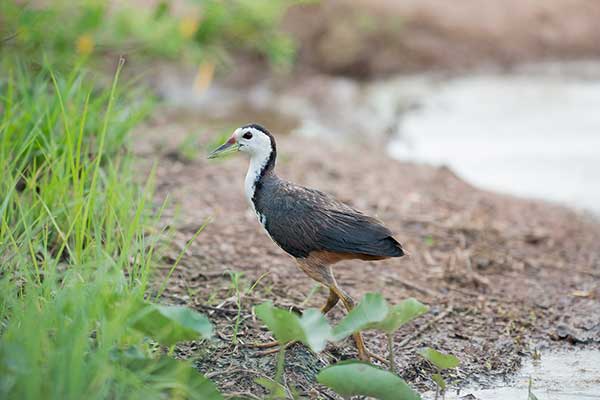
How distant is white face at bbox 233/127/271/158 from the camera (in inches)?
179

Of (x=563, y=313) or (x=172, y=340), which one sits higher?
(x=172, y=340)

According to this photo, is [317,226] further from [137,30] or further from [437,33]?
[437,33]

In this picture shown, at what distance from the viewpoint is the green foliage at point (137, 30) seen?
6320 millimetres

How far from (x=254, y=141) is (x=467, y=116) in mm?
5324

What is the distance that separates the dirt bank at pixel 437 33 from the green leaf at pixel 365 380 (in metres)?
7.14

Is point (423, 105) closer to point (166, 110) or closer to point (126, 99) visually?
point (166, 110)

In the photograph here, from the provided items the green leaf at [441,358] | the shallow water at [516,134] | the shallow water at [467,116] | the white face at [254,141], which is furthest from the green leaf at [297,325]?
the shallow water at [467,116]

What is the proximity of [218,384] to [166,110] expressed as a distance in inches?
213

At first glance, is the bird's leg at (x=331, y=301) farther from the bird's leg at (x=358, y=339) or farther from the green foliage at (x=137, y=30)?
the green foliage at (x=137, y=30)

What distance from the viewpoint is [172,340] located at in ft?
11.6

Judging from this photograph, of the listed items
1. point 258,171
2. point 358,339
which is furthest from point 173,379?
point 258,171

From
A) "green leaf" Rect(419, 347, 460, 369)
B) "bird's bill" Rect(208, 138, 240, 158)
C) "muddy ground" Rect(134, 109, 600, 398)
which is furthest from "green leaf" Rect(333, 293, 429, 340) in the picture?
"bird's bill" Rect(208, 138, 240, 158)

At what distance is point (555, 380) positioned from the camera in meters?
4.27

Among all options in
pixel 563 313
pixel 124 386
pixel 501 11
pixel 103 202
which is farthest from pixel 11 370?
pixel 501 11
